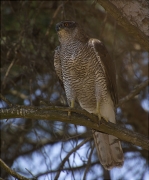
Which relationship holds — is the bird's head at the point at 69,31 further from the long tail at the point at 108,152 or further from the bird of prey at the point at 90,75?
the long tail at the point at 108,152

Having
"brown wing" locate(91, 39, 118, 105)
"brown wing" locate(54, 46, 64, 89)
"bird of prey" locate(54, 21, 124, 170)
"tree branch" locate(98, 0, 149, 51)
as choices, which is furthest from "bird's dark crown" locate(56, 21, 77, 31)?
"tree branch" locate(98, 0, 149, 51)

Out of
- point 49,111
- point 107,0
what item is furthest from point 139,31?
point 49,111

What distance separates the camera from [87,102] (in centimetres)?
492

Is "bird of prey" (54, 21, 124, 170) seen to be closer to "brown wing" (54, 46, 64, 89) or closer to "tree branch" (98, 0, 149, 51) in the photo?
"brown wing" (54, 46, 64, 89)

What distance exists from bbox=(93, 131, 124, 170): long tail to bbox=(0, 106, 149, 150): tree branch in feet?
3.01

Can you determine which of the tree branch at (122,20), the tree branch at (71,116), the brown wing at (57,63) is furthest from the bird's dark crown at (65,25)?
the tree branch at (71,116)

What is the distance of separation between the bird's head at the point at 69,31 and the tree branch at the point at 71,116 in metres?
1.45

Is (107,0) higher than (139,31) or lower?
higher

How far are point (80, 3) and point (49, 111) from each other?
2.69 m

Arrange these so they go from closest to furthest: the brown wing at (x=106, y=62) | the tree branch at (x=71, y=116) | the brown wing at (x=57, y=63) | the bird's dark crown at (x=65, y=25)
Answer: the tree branch at (x=71, y=116) < the brown wing at (x=106, y=62) < the bird's dark crown at (x=65, y=25) < the brown wing at (x=57, y=63)

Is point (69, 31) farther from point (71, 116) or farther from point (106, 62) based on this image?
point (71, 116)

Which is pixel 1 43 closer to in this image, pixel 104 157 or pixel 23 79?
pixel 23 79

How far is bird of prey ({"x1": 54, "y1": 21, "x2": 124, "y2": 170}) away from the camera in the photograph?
14.9 feet

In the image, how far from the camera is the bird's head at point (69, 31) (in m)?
4.77
